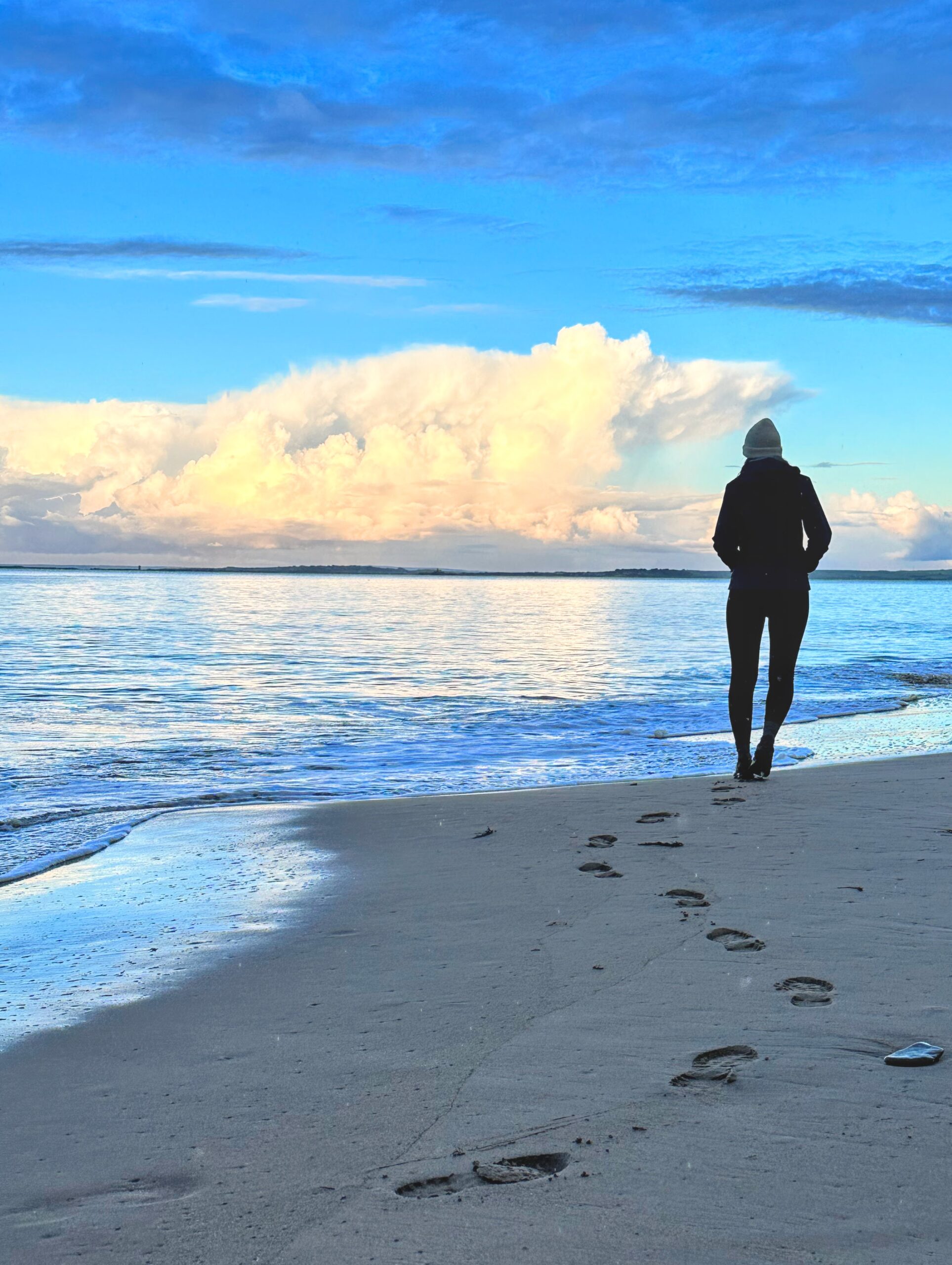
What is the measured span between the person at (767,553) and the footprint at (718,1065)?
441 cm

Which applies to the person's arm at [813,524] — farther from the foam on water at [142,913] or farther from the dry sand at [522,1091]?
the foam on water at [142,913]

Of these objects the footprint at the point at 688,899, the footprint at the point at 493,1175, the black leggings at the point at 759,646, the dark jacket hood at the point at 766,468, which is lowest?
the footprint at the point at 688,899

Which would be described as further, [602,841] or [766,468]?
[766,468]

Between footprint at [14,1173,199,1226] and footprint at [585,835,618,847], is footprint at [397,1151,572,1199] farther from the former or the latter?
footprint at [585,835,618,847]

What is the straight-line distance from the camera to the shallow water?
313 inches

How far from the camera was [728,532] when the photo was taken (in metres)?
6.96

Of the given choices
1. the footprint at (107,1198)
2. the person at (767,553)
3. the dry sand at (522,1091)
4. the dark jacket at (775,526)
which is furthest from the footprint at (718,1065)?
the dark jacket at (775,526)

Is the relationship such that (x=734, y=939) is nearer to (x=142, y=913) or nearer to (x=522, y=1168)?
(x=522, y=1168)

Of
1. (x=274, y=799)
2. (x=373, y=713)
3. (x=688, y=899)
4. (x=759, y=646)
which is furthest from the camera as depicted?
(x=373, y=713)

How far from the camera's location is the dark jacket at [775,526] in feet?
22.5

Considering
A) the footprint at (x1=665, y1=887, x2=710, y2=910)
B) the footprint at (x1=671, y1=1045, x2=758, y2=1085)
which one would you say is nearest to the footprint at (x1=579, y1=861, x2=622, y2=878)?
the footprint at (x1=665, y1=887, x2=710, y2=910)

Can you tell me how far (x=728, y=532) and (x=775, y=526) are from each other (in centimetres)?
30

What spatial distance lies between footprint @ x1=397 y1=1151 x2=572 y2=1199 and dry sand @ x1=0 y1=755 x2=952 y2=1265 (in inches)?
0.5

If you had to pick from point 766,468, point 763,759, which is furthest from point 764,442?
point 763,759
